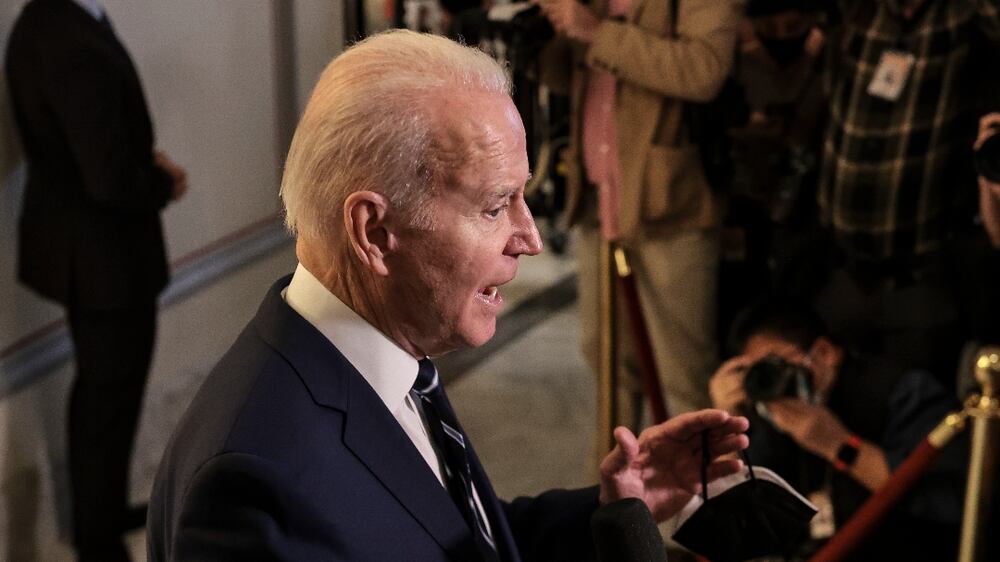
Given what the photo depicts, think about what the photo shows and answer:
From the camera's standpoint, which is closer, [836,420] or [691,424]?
[691,424]

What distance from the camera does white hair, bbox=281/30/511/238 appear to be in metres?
1.28

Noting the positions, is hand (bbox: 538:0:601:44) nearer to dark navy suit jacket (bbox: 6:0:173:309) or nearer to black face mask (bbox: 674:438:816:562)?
dark navy suit jacket (bbox: 6:0:173:309)

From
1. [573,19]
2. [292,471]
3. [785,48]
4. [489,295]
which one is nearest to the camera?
[292,471]

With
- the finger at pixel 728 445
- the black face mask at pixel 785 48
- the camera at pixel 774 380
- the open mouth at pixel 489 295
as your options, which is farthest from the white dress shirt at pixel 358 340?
the black face mask at pixel 785 48

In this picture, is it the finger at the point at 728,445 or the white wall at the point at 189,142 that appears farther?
the white wall at the point at 189,142

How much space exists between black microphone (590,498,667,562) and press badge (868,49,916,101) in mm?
2199

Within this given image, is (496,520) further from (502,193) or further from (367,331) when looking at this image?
(502,193)

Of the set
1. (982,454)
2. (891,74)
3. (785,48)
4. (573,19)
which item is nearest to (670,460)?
(982,454)

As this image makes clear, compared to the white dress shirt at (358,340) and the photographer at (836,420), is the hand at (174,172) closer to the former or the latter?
the photographer at (836,420)

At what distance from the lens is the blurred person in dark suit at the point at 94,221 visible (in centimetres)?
292

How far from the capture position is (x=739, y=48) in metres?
3.97

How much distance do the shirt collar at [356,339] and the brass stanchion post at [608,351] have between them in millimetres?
1949

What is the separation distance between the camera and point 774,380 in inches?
118

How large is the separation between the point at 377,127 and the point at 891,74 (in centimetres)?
223
